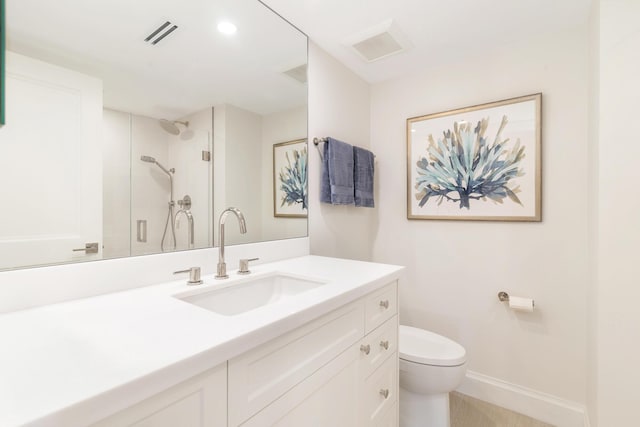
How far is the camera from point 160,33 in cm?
110

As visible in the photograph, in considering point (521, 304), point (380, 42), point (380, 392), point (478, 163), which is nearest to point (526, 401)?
point (521, 304)

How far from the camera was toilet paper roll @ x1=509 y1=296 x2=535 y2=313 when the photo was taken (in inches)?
64.7

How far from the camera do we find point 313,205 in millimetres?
1803

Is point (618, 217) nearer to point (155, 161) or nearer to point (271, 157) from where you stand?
point (271, 157)

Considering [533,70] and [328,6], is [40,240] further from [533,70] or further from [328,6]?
[533,70]

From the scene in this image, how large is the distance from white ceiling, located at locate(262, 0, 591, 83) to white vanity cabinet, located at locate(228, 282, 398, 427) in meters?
1.39

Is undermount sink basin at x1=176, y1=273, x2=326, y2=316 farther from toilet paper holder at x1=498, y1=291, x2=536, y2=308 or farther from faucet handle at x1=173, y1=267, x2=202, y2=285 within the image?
toilet paper holder at x1=498, y1=291, x2=536, y2=308

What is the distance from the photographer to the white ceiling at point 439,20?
145cm

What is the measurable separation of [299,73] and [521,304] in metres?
1.86

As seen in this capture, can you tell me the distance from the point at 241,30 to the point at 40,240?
47.1 inches

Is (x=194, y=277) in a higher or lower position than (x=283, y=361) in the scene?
higher

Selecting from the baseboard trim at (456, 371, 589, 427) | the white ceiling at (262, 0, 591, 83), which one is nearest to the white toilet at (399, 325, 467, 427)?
the baseboard trim at (456, 371, 589, 427)

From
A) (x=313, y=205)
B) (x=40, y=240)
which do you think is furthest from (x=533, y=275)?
(x=40, y=240)

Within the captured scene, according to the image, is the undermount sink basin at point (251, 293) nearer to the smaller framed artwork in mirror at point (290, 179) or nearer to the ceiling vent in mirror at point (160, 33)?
the smaller framed artwork in mirror at point (290, 179)
